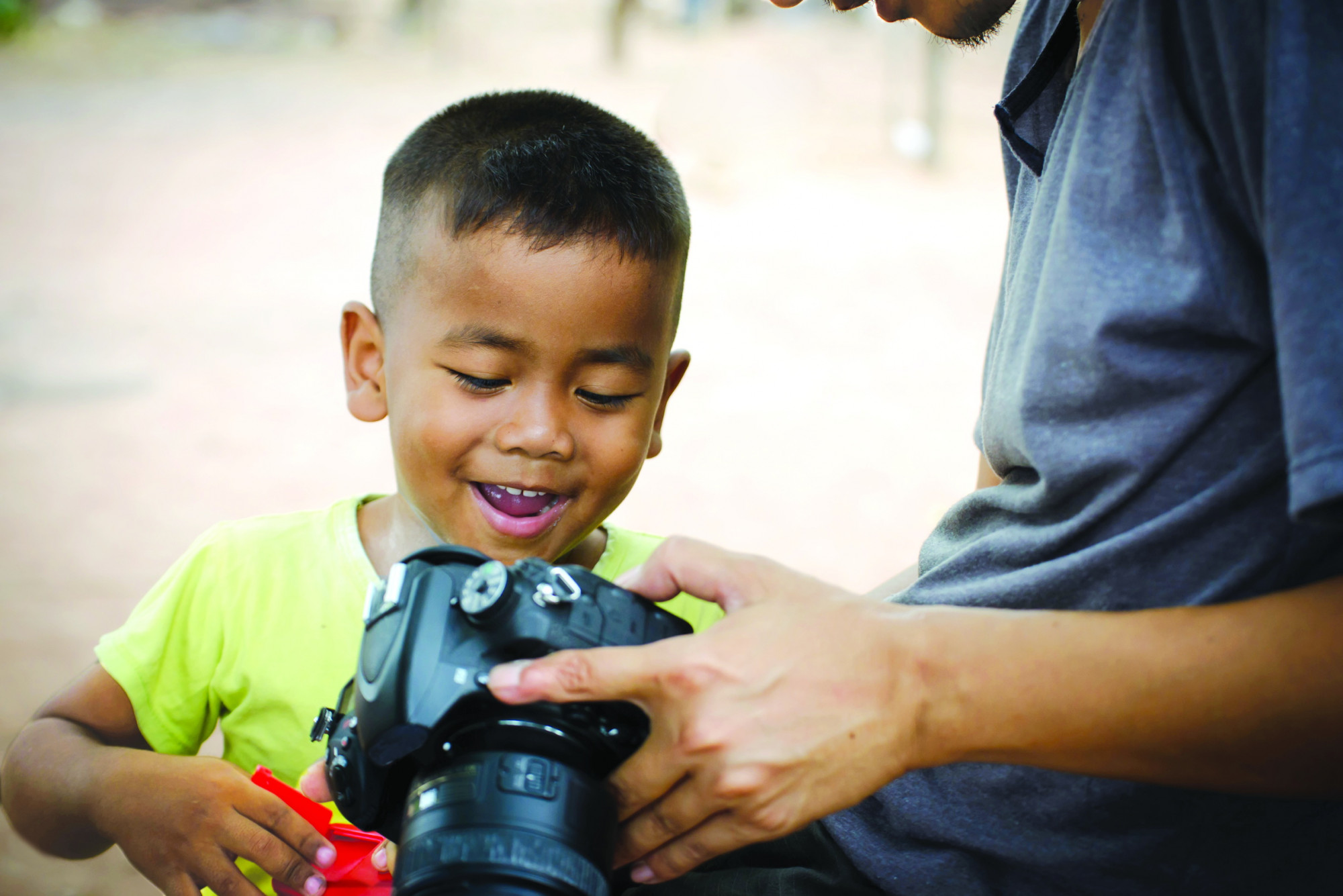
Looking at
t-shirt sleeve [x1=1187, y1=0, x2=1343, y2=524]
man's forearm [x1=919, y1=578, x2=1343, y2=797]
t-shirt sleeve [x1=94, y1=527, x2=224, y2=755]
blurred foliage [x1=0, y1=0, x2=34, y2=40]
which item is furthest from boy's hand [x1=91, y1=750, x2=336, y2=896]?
blurred foliage [x1=0, y1=0, x2=34, y2=40]

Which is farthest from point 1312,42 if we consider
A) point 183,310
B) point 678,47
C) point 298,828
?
point 678,47

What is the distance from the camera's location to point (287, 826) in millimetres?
1029

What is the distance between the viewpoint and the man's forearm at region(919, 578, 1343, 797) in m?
0.69

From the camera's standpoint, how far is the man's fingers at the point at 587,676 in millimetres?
754

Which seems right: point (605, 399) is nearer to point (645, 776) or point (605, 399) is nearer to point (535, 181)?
point (535, 181)

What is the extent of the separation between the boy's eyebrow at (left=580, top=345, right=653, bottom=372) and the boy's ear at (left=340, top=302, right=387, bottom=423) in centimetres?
29

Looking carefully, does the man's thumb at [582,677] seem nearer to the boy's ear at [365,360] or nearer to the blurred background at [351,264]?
the boy's ear at [365,360]

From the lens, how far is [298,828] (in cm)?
103

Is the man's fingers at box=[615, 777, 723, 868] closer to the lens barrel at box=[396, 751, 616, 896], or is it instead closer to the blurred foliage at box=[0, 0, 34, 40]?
the lens barrel at box=[396, 751, 616, 896]

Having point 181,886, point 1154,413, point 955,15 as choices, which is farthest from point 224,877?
point 955,15

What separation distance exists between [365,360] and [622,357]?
1.16ft

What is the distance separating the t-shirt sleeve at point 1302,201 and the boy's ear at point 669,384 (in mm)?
766

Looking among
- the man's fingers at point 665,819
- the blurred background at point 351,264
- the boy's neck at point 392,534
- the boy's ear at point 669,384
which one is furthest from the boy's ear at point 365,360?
the blurred background at point 351,264

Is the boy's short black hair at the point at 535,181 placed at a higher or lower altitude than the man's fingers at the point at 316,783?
higher
